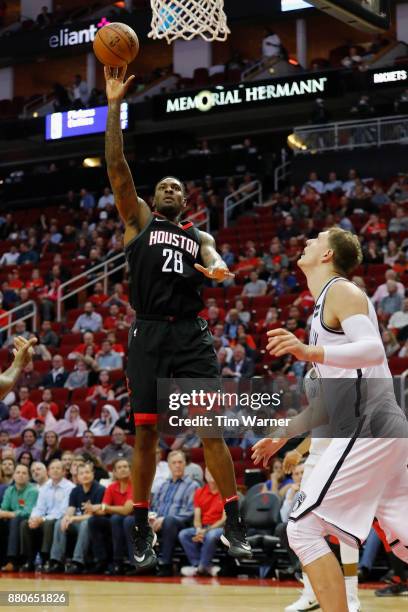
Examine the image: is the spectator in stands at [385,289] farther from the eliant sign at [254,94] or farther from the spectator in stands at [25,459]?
the eliant sign at [254,94]

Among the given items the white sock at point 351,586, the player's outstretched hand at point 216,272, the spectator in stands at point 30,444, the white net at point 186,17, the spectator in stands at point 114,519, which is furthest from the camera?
the spectator in stands at point 30,444

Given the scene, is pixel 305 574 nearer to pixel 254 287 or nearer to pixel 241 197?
pixel 254 287

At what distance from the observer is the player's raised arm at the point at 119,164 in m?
6.64

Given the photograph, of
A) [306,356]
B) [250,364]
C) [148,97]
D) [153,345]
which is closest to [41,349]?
[250,364]

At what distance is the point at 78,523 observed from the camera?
43.2ft

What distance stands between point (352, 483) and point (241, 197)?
65.3 feet

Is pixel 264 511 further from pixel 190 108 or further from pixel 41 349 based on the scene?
pixel 190 108

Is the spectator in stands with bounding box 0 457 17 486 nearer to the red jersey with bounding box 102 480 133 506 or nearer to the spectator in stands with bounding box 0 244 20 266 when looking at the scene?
the red jersey with bounding box 102 480 133 506

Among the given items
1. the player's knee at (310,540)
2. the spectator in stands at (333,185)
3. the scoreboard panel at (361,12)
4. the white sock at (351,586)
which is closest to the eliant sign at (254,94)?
the spectator in stands at (333,185)

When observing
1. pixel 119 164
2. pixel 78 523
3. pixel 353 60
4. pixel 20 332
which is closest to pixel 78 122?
pixel 353 60

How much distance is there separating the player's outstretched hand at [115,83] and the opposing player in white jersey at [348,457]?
6.57 feet

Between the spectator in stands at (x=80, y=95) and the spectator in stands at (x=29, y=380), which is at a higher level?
the spectator in stands at (x=80, y=95)

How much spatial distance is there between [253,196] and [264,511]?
13.8 meters

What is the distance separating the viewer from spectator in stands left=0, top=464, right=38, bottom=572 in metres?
13.8
